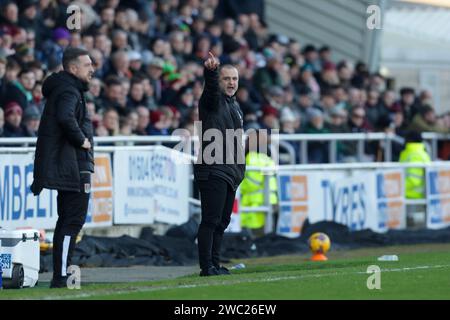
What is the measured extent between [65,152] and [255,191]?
8377 millimetres

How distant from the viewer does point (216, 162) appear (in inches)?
528

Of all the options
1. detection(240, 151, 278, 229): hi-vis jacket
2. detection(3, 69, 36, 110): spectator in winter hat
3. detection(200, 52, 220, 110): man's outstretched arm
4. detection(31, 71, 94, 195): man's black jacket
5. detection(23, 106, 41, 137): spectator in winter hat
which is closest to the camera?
detection(31, 71, 94, 195): man's black jacket

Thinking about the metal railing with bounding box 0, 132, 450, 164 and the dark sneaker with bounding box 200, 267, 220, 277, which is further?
the metal railing with bounding box 0, 132, 450, 164

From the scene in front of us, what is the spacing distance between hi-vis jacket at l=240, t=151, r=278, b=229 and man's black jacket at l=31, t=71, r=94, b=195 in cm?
806

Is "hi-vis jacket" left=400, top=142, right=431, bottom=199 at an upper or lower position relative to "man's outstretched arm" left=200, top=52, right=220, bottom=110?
lower

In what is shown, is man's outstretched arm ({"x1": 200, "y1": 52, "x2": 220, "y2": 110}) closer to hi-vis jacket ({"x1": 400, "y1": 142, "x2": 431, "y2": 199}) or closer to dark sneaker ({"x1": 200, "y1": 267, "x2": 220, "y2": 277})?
dark sneaker ({"x1": 200, "y1": 267, "x2": 220, "y2": 277})

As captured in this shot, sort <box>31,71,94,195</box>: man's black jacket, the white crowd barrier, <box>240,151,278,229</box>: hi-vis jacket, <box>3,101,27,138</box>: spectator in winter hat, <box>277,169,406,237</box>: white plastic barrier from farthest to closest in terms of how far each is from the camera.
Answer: <box>277,169,406,237</box>: white plastic barrier
<box>240,151,278,229</box>: hi-vis jacket
<box>3,101,27,138</box>: spectator in winter hat
the white crowd barrier
<box>31,71,94,195</box>: man's black jacket

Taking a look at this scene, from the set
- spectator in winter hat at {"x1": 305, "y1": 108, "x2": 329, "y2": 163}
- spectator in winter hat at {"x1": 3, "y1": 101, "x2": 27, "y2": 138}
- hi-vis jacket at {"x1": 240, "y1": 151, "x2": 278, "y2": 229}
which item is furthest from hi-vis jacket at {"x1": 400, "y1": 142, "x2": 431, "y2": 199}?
spectator in winter hat at {"x1": 3, "y1": 101, "x2": 27, "y2": 138}

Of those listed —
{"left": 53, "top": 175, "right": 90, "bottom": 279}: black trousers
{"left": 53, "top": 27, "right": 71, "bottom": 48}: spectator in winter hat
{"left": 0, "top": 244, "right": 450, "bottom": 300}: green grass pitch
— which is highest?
{"left": 53, "top": 27, "right": 71, "bottom": 48}: spectator in winter hat

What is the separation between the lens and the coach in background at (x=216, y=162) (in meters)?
13.3

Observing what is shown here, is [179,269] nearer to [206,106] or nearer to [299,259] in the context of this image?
[299,259]

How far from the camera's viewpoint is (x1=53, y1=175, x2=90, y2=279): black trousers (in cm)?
1266

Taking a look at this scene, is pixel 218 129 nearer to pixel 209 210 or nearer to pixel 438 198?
pixel 209 210
